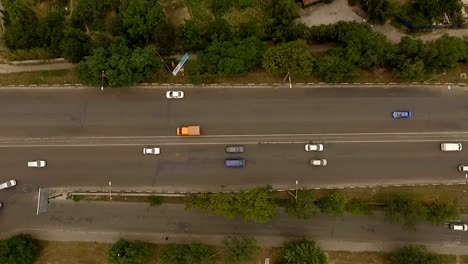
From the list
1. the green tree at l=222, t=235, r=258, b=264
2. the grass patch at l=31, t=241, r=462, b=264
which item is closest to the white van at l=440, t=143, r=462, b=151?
the grass patch at l=31, t=241, r=462, b=264

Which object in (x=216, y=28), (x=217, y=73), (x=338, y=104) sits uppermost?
(x=216, y=28)

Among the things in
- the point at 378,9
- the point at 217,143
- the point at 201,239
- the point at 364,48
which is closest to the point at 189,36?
the point at 217,143

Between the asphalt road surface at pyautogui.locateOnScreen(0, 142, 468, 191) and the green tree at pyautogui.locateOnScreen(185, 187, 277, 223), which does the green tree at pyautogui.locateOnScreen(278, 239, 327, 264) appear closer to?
the green tree at pyautogui.locateOnScreen(185, 187, 277, 223)

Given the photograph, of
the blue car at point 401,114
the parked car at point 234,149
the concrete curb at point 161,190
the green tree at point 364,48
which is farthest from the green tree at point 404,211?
the parked car at point 234,149

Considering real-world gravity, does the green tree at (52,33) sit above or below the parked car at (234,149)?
above

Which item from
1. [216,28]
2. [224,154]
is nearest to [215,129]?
[224,154]

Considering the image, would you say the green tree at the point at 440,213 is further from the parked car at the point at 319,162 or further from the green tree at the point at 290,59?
the green tree at the point at 290,59

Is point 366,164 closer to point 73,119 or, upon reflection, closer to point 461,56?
point 461,56

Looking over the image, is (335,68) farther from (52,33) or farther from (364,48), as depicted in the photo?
(52,33)
